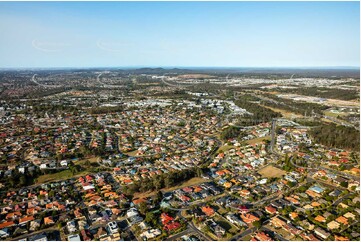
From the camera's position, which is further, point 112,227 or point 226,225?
point 226,225

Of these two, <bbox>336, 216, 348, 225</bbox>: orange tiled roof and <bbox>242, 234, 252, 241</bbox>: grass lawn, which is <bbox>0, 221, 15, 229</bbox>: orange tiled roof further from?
<bbox>336, 216, 348, 225</bbox>: orange tiled roof

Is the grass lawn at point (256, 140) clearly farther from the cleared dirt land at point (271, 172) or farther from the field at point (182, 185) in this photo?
the field at point (182, 185)

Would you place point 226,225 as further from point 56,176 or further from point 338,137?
point 338,137

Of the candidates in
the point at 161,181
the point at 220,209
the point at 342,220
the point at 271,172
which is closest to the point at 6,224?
the point at 161,181

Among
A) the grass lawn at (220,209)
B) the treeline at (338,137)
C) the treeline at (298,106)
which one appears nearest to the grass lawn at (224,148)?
the treeline at (338,137)

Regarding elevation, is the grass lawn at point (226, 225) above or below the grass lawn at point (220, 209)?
below

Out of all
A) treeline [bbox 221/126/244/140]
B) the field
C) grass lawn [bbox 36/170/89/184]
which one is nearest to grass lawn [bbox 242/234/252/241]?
the field
